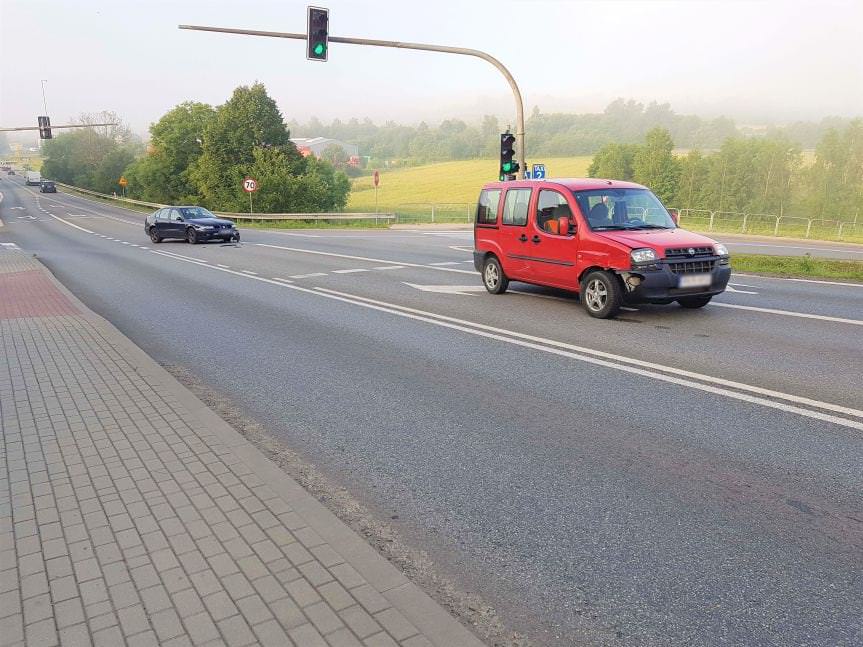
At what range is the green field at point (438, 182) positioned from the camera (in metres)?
85.6

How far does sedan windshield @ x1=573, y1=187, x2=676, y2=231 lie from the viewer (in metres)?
9.88

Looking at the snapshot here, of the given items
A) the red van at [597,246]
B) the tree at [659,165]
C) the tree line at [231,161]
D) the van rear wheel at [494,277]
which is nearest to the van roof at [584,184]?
the red van at [597,246]

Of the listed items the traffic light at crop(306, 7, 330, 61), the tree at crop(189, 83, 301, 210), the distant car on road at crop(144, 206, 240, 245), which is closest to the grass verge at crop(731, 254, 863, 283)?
the traffic light at crop(306, 7, 330, 61)

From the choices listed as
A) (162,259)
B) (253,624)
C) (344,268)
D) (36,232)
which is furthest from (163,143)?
(253,624)

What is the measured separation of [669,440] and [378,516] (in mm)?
2333

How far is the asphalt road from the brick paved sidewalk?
53 cm

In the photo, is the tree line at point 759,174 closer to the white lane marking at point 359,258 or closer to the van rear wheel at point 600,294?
the white lane marking at point 359,258

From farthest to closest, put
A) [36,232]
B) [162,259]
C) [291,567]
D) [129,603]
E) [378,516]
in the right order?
[36,232], [162,259], [378,516], [291,567], [129,603]

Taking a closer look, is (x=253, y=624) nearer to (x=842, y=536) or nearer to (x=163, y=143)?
(x=842, y=536)

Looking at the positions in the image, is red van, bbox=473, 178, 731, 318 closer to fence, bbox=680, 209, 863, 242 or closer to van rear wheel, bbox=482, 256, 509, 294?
van rear wheel, bbox=482, 256, 509, 294

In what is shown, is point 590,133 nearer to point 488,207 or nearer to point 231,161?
point 231,161

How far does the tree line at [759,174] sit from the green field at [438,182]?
35.6 feet

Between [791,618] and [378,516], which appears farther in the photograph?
[378,516]

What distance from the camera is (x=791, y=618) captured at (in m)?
2.85
